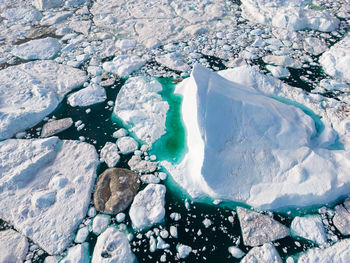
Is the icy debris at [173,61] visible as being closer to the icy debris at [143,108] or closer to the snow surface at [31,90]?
the icy debris at [143,108]

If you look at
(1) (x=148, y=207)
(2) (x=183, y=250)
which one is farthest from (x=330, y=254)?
(1) (x=148, y=207)

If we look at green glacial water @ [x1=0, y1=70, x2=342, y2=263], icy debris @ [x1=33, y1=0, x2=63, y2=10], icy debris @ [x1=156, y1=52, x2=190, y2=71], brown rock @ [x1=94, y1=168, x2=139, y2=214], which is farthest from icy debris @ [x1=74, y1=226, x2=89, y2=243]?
icy debris @ [x1=33, y1=0, x2=63, y2=10]

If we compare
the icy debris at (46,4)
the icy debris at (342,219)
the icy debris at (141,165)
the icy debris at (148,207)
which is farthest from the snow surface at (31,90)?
the icy debris at (342,219)

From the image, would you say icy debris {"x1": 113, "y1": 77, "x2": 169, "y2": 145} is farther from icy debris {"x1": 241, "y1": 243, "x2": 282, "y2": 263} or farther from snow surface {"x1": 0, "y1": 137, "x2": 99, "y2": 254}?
icy debris {"x1": 241, "y1": 243, "x2": 282, "y2": 263}

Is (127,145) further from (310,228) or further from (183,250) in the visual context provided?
(310,228)

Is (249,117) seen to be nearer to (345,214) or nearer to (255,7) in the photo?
(345,214)

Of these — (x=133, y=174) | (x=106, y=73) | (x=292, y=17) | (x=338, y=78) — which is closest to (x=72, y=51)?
(x=106, y=73)
